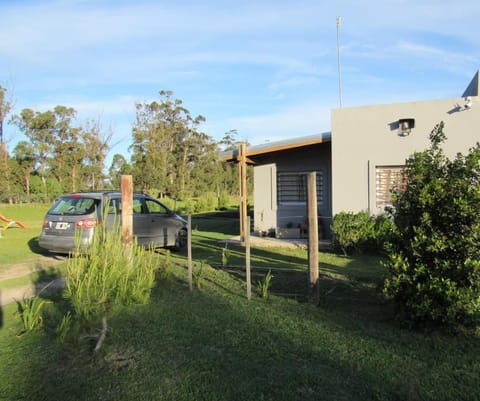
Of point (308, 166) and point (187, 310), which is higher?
point (308, 166)

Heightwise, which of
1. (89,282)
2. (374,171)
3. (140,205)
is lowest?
(89,282)

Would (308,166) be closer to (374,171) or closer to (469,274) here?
(374,171)

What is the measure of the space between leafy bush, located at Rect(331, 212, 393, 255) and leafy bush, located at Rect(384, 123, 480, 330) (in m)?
5.16

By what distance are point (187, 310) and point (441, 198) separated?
122 inches

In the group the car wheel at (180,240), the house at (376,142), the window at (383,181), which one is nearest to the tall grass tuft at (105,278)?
the car wheel at (180,240)

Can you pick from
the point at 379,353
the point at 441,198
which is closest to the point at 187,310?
the point at 379,353

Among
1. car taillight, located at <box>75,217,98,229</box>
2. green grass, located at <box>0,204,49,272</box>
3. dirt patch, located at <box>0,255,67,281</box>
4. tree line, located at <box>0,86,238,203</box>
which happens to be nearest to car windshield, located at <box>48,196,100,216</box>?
car taillight, located at <box>75,217,98,229</box>

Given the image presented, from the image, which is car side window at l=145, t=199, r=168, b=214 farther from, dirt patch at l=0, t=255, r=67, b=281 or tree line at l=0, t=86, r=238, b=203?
tree line at l=0, t=86, r=238, b=203

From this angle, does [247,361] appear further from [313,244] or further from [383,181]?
[383,181]

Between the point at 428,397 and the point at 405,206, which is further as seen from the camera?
the point at 405,206

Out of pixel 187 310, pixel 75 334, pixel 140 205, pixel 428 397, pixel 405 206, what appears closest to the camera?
pixel 428 397

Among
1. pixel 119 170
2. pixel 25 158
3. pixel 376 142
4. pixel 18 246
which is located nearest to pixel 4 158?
pixel 25 158

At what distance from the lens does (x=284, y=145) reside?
470 inches

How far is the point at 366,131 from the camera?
10.7 meters
